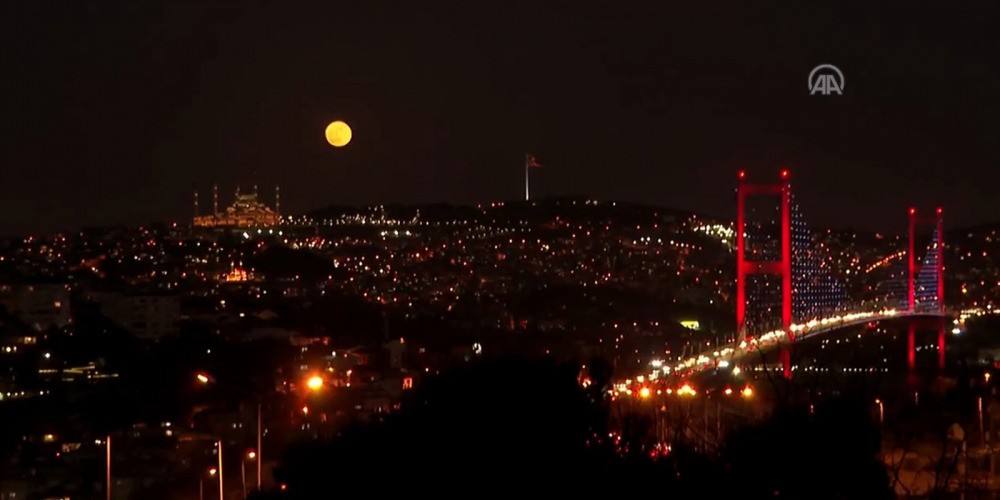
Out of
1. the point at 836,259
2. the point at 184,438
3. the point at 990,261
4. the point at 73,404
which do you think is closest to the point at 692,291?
the point at 836,259

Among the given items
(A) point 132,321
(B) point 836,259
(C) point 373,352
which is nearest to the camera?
(C) point 373,352

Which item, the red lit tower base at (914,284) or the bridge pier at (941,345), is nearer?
the bridge pier at (941,345)

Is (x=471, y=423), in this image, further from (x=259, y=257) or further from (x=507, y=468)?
(x=259, y=257)

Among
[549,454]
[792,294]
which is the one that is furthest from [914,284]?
[549,454]

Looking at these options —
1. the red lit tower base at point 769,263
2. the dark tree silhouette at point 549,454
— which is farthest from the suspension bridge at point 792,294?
the dark tree silhouette at point 549,454

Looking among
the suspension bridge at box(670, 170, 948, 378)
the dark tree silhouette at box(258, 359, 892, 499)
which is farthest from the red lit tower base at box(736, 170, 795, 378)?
the dark tree silhouette at box(258, 359, 892, 499)

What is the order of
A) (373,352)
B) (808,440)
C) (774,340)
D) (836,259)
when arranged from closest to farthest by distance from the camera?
(808,440) < (774,340) < (373,352) < (836,259)

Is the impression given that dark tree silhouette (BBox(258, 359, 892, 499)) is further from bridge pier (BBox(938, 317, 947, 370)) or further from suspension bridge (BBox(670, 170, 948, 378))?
bridge pier (BBox(938, 317, 947, 370))

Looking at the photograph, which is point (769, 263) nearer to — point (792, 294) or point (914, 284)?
point (792, 294)

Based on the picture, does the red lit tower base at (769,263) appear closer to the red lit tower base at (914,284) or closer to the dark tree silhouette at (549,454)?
the red lit tower base at (914,284)
